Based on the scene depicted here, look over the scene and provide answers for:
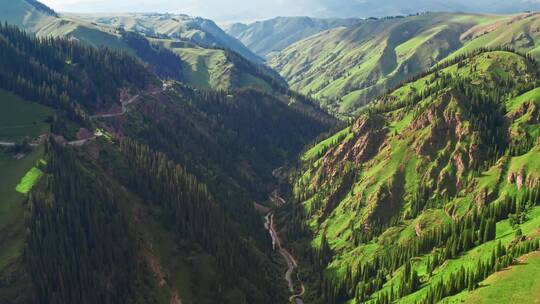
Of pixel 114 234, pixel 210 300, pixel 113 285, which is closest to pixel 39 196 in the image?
pixel 114 234

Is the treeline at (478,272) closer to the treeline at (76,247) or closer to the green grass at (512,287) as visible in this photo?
the green grass at (512,287)

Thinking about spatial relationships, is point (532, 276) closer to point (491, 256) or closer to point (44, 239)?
point (491, 256)

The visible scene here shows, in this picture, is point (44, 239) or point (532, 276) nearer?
point (532, 276)

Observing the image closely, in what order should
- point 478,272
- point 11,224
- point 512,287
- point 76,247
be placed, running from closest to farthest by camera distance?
point 512,287, point 478,272, point 76,247, point 11,224

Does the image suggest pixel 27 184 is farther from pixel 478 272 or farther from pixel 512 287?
pixel 512 287

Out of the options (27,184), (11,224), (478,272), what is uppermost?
(478,272)

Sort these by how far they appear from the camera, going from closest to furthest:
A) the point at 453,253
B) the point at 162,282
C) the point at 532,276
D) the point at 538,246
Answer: the point at 532,276 → the point at 538,246 → the point at 453,253 → the point at 162,282

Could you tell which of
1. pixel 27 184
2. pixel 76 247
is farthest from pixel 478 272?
pixel 27 184

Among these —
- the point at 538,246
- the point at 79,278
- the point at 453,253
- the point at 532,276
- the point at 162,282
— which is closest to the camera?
the point at 532,276

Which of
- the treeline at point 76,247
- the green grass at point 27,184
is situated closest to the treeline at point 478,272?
the treeline at point 76,247
